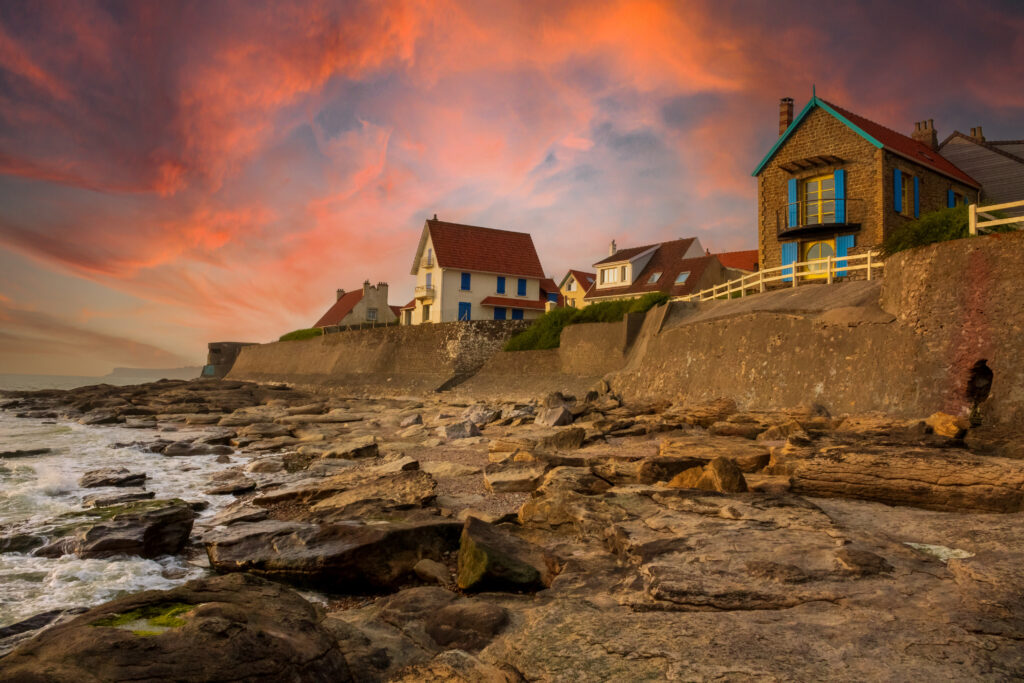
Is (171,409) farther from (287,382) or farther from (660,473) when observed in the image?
(660,473)

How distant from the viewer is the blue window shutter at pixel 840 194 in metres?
21.8

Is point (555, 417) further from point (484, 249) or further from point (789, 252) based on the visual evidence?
point (484, 249)

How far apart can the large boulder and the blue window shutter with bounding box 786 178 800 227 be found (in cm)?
2360

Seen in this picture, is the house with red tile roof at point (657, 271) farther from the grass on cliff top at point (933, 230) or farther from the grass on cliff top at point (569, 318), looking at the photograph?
the grass on cliff top at point (933, 230)

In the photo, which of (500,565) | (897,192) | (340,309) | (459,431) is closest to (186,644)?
(500,565)

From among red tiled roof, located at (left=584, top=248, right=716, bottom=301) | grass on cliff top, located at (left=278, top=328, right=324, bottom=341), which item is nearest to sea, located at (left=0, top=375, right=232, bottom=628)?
grass on cliff top, located at (left=278, top=328, right=324, bottom=341)

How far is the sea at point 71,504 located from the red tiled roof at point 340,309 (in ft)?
113

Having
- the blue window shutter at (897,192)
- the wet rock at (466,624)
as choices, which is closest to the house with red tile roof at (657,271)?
the blue window shutter at (897,192)

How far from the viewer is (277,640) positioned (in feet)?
9.45

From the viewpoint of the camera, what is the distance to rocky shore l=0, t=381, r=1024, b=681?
2.93 meters

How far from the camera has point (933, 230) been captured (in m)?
12.8

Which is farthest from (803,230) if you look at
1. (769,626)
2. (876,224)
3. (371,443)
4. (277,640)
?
(277,640)

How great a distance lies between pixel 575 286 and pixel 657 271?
976 centimetres

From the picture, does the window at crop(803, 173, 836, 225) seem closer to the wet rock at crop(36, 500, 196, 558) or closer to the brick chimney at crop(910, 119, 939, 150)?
the brick chimney at crop(910, 119, 939, 150)
